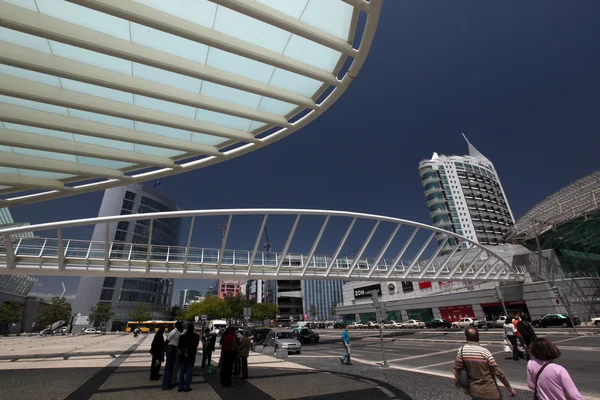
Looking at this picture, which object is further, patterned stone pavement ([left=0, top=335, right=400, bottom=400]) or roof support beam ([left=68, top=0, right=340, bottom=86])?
patterned stone pavement ([left=0, top=335, right=400, bottom=400])

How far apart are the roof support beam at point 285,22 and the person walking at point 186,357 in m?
7.54

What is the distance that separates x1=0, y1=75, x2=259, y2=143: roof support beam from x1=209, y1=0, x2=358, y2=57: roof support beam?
3.98m

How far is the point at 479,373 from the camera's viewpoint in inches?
148

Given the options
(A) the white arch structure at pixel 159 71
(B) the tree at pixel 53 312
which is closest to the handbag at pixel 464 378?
(A) the white arch structure at pixel 159 71

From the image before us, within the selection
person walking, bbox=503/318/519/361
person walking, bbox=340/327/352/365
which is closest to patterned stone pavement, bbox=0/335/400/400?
person walking, bbox=340/327/352/365

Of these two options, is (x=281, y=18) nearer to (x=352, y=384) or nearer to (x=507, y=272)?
(x=352, y=384)

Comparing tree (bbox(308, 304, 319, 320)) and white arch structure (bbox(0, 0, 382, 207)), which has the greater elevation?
white arch structure (bbox(0, 0, 382, 207))

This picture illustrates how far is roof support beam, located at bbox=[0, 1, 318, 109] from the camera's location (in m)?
5.62

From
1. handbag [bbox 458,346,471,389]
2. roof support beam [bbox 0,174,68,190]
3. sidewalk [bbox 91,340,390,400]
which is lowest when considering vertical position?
sidewalk [bbox 91,340,390,400]

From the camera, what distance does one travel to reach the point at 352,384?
817cm

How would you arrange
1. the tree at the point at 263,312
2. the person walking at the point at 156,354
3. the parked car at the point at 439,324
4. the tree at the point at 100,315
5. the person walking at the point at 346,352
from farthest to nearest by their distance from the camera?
the tree at the point at 263,312 → the tree at the point at 100,315 → the parked car at the point at 439,324 → the person walking at the point at 346,352 → the person walking at the point at 156,354

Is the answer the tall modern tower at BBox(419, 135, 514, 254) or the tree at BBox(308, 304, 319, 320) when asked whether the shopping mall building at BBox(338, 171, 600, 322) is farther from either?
the tree at BBox(308, 304, 319, 320)

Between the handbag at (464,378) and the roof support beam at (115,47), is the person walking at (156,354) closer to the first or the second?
the roof support beam at (115,47)

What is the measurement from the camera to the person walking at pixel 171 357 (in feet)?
26.4
